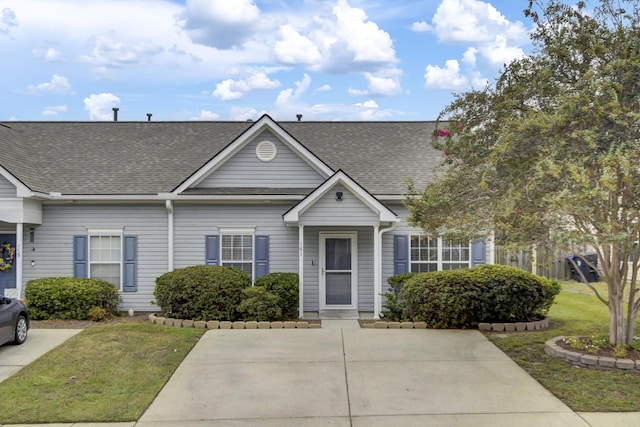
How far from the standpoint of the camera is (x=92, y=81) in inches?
745

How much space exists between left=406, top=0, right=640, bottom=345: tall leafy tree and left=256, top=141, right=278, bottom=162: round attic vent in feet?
17.4

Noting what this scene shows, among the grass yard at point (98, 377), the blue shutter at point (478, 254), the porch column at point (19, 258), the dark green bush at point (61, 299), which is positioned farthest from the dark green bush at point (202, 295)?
the blue shutter at point (478, 254)

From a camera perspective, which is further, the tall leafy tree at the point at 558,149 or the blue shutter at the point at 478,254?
the blue shutter at the point at 478,254

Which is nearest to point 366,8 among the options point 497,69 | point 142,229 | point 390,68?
point 390,68

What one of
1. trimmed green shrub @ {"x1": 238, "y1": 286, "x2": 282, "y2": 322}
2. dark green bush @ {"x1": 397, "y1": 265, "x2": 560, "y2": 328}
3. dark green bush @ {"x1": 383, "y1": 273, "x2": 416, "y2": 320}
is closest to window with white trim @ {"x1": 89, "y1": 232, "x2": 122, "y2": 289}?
trimmed green shrub @ {"x1": 238, "y1": 286, "x2": 282, "y2": 322}

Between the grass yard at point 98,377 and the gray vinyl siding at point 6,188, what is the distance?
4.50m

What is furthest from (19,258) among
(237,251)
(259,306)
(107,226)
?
(259,306)

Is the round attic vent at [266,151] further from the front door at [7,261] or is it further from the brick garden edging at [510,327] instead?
the front door at [7,261]

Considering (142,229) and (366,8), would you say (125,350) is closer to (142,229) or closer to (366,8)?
(142,229)

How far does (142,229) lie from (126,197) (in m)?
0.96

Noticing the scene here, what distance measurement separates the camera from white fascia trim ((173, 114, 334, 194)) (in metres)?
13.9

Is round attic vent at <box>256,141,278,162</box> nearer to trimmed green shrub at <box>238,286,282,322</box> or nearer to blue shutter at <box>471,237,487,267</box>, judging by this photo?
trimmed green shrub at <box>238,286,282,322</box>

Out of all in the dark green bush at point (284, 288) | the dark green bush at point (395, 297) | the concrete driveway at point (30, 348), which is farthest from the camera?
the dark green bush at point (284, 288)

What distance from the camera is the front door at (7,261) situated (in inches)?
566
